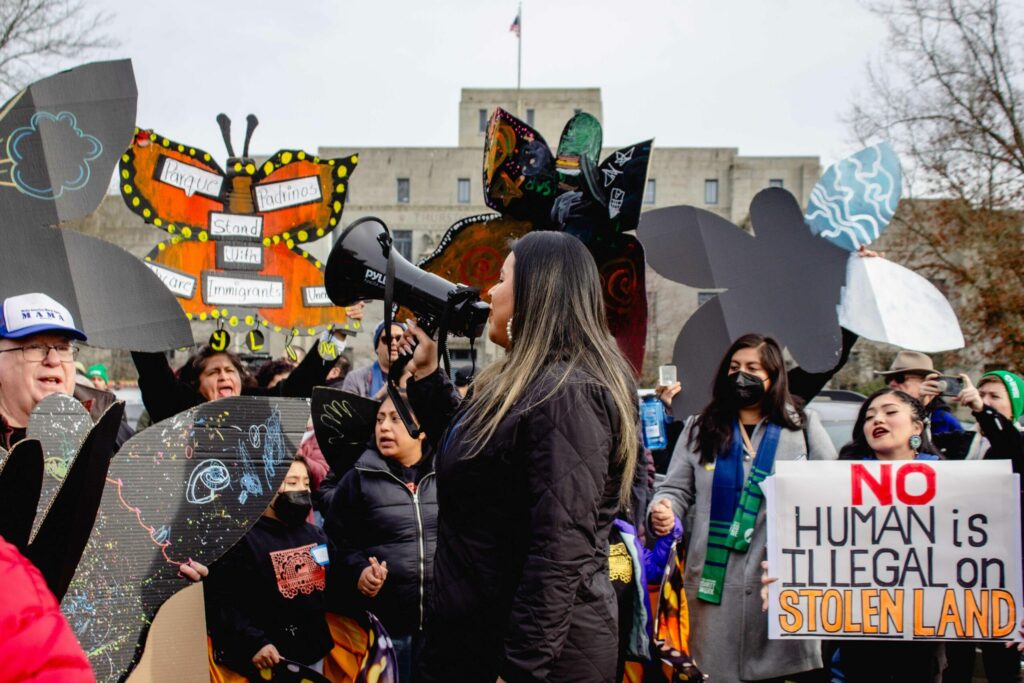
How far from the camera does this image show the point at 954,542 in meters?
3.38

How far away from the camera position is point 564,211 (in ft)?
12.1

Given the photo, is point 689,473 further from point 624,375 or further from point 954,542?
point 624,375

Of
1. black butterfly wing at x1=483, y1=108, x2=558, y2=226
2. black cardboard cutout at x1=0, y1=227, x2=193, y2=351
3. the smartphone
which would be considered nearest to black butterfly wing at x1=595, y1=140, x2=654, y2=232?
black butterfly wing at x1=483, y1=108, x2=558, y2=226

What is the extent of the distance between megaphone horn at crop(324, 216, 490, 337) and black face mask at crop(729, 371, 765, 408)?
1.45 meters

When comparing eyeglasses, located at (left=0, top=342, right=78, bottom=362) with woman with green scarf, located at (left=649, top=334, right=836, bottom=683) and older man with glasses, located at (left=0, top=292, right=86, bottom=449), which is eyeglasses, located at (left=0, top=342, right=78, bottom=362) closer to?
older man with glasses, located at (left=0, top=292, right=86, bottom=449)

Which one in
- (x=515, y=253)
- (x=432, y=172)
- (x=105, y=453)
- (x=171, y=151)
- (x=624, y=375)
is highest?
(x=432, y=172)

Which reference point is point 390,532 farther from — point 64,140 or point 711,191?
point 711,191

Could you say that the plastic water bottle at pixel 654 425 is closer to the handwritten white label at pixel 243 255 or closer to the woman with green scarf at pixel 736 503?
the woman with green scarf at pixel 736 503

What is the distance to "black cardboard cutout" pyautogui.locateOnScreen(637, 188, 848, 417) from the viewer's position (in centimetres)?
445

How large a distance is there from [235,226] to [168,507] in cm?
321

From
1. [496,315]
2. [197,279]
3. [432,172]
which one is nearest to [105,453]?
[496,315]

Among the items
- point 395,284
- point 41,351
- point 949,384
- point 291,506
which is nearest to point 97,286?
point 41,351

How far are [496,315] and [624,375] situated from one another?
0.38 metres

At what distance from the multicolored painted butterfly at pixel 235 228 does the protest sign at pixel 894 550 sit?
291cm
